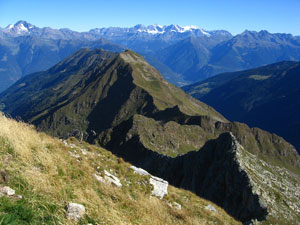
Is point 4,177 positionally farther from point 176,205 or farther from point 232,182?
point 232,182

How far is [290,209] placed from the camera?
39.6 m

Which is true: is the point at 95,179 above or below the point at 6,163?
below

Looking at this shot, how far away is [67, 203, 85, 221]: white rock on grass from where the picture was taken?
321 inches

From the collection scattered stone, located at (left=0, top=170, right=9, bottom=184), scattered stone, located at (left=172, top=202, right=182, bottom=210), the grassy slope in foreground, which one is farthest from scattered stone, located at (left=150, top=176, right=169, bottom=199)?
scattered stone, located at (left=0, top=170, right=9, bottom=184)

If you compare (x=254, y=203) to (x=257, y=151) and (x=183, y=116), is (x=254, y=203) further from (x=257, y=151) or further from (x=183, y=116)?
(x=183, y=116)

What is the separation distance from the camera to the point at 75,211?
328 inches

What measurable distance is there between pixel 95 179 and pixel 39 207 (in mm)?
4350

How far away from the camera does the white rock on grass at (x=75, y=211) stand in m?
8.16

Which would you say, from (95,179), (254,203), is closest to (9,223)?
(95,179)

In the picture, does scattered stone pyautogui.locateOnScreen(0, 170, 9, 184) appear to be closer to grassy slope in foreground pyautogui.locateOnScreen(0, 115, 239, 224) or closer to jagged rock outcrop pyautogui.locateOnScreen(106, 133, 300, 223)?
grassy slope in foreground pyautogui.locateOnScreen(0, 115, 239, 224)

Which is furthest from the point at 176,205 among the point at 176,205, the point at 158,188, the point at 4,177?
the point at 4,177

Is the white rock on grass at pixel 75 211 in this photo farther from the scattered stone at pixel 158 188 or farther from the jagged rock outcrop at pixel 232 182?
the jagged rock outcrop at pixel 232 182

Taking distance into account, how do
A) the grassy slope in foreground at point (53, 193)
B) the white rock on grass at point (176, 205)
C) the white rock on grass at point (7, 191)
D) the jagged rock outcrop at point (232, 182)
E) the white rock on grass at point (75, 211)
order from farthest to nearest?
the jagged rock outcrop at point (232, 182)
the white rock on grass at point (176, 205)
the white rock on grass at point (7, 191)
the white rock on grass at point (75, 211)
the grassy slope in foreground at point (53, 193)

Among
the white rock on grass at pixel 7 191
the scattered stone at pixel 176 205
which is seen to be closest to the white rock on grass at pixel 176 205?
the scattered stone at pixel 176 205
